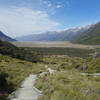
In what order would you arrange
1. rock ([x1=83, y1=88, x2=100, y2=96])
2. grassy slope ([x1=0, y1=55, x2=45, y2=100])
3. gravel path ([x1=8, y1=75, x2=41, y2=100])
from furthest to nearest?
grassy slope ([x1=0, y1=55, x2=45, y2=100]), gravel path ([x1=8, y1=75, x2=41, y2=100]), rock ([x1=83, y1=88, x2=100, y2=96])

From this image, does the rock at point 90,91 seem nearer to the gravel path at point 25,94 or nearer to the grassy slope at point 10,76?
the gravel path at point 25,94

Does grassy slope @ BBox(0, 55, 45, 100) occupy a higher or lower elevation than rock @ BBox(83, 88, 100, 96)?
lower

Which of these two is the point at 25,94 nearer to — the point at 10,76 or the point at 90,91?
the point at 90,91

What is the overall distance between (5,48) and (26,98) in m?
64.4

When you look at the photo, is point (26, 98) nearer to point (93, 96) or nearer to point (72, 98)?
point (72, 98)

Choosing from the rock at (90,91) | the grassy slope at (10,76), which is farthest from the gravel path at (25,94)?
the rock at (90,91)

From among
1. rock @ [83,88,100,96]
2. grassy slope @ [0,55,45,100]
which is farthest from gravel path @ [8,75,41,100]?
rock @ [83,88,100,96]

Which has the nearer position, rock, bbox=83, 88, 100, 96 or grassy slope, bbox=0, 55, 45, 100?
rock, bbox=83, 88, 100, 96

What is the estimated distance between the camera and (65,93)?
389 inches

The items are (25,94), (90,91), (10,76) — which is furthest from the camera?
(10,76)

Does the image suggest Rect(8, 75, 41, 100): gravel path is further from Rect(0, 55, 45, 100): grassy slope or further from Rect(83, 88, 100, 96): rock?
Rect(83, 88, 100, 96): rock

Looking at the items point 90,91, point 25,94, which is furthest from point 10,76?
point 90,91

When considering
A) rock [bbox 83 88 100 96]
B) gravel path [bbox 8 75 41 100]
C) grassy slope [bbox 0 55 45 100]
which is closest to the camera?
rock [bbox 83 88 100 96]

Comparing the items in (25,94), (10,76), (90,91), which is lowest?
(10,76)
